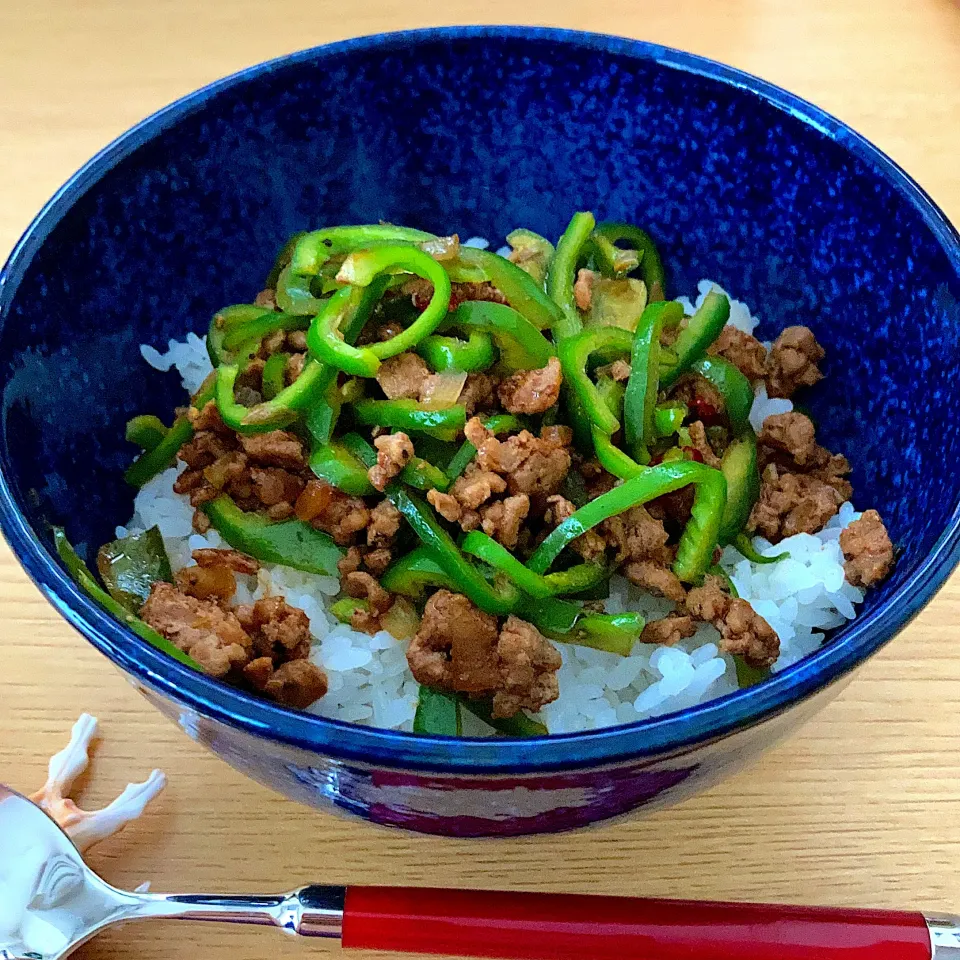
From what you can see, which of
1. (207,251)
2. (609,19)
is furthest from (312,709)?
(609,19)

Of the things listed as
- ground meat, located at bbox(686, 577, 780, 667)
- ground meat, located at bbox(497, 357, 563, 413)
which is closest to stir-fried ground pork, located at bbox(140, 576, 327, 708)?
ground meat, located at bbox(497, 357, 563, 413)

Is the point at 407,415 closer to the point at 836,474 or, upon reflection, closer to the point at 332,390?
the point at 332,390

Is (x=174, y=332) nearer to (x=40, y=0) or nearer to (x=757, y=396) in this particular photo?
(x=757, y=396)

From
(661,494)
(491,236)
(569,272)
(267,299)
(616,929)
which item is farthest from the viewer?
(491,236)

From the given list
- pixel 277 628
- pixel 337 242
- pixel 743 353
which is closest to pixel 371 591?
pixel 277 628

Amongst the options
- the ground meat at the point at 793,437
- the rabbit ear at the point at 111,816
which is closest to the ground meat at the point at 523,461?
the ground meat at the point at 793,437

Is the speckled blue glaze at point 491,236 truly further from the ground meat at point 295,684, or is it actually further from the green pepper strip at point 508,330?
the green pepper strip at point 508,330

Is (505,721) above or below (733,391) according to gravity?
below
